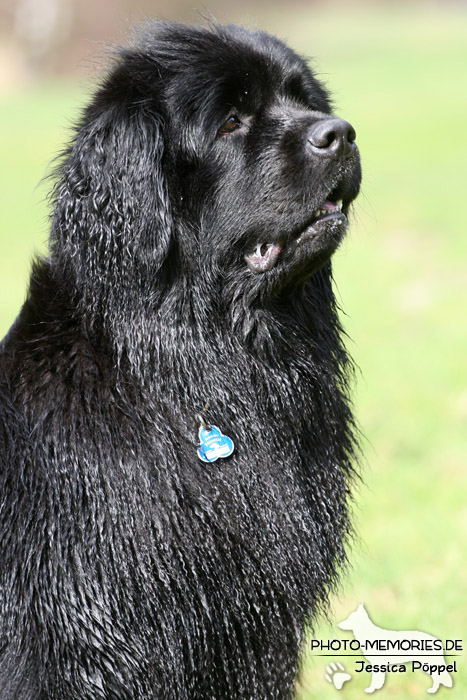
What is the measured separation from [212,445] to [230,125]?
3.99 ft

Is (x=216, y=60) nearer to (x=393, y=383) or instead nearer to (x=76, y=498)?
(x=76, y=498)

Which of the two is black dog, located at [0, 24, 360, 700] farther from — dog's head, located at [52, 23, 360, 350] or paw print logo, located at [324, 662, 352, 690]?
paw print logo, located at [324, 662, 352, 690]

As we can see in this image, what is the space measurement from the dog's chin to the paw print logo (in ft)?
6.52

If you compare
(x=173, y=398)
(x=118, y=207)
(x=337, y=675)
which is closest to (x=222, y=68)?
(x=118, y=207)

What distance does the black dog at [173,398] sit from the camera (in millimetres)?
2945

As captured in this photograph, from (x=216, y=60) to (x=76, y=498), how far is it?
169 cm

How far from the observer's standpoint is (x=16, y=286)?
1266cm

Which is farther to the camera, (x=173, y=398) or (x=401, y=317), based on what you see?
(x=401, y=317)

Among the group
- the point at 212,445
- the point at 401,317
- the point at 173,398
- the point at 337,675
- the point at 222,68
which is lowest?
the point at 401,317

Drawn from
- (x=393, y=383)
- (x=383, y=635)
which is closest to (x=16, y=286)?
(x=393, y=383)

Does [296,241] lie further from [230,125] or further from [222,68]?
[222,68]

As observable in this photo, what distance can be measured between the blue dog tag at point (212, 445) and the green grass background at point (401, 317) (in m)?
0.74

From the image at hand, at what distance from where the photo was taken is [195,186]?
3172 mm

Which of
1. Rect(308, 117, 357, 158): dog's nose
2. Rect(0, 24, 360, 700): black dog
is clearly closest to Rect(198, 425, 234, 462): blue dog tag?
Rect(0, 24, 360, 700): black dog
